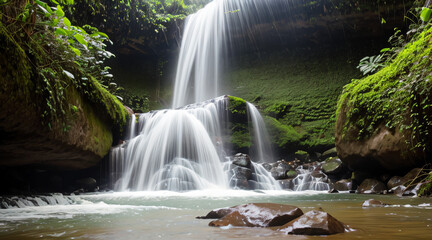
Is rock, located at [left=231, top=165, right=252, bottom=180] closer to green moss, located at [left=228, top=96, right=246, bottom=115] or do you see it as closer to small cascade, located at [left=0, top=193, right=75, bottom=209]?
green moss, located at [left=228, top=96, right=246, bottom=115]

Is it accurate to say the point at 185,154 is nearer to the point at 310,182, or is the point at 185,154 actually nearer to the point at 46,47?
the point at 310,182

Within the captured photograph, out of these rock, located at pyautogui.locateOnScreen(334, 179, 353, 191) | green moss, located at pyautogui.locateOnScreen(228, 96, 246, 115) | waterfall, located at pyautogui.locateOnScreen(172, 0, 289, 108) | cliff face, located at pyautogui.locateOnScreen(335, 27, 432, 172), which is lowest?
rock, located at pyautogui.locateOnScreen(334, 179, 353, 191)

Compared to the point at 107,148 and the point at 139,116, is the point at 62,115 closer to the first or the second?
the point at 107,148

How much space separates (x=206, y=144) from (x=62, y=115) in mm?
4552

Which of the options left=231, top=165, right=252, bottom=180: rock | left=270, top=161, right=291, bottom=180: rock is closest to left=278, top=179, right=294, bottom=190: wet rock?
left=270, top=161, right=291, bottom=180: rock

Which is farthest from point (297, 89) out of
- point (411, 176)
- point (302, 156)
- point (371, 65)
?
point (411, 176)

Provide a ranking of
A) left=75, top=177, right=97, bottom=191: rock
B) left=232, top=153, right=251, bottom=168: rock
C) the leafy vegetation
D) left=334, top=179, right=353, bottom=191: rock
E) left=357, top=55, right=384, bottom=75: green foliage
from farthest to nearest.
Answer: left=232, top=153, right=251, bottom=168: rock < left=75, top=177, right=97, bottom=191: rock < left=357, top=55, right=384, bottom=75: green foliage < left=334, top=179, right=353, bottom=191: rock < the leafy vegetation

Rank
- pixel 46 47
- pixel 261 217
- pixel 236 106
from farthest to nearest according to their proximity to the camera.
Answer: pixel 236 106
pixel 46 47
pixel 261 217

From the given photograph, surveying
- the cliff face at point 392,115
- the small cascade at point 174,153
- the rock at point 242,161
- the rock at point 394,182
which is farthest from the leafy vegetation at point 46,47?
the rock at point 394,182

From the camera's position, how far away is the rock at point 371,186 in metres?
5.12

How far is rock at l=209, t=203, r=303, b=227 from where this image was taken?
72.6 inches

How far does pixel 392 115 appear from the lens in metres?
4.85

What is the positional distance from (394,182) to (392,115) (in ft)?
3.76

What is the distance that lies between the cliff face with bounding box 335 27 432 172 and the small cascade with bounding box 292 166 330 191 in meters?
0.92
